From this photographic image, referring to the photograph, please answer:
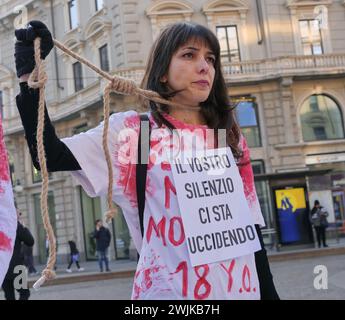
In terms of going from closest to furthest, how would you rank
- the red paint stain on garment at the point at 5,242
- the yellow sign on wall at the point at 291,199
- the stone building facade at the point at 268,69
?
the red paint stain on garment at the point at 5,242 → the yellow sign on wall at the point at 291,199 → the stone building facade at the point at 268,69

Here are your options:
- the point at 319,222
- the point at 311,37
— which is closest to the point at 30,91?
the point at 319,222

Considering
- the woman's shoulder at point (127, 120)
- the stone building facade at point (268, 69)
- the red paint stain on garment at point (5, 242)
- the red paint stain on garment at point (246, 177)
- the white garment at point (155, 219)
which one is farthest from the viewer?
the stone building facade at point (268, 69)

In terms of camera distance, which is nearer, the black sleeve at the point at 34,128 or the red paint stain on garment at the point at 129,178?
the black sleeve at the point at 34,128

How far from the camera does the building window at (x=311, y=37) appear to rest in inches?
766

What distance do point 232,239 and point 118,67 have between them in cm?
1795

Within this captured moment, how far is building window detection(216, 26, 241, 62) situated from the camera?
19.2 meters

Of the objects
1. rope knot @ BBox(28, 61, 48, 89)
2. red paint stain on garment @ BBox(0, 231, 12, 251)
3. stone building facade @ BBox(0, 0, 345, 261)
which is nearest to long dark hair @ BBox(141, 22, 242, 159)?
rope knot @ BBox(28, 61, 48, 89)

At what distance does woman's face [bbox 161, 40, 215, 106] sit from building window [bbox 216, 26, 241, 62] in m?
17.7

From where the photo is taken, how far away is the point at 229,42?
63.3ft

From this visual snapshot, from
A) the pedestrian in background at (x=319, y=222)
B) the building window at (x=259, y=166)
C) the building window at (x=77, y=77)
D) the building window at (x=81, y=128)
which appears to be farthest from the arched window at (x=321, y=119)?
the building window at (x=77, y=77)

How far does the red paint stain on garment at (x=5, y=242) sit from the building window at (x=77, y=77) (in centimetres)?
2068

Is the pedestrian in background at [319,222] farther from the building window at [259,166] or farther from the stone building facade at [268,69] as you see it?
the building window at [259,166]

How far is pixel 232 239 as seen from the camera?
176 cm
